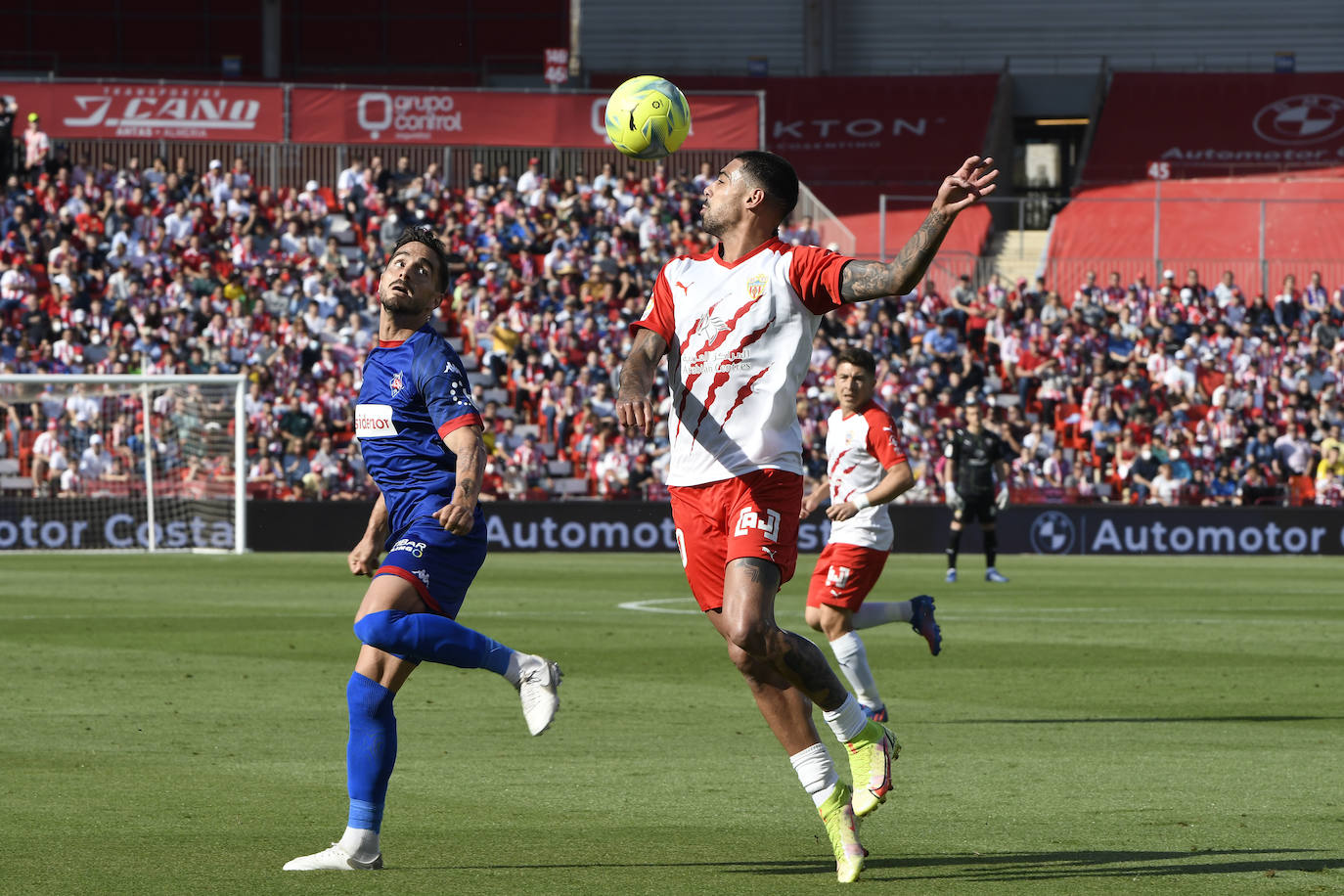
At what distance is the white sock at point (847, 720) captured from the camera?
6.62 meters

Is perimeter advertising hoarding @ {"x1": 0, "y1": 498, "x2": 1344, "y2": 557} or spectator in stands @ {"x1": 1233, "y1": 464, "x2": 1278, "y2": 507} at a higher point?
spectator in stands @ {"x1": 1233, "y1": 464, "x2": 1278, "y2": 507}

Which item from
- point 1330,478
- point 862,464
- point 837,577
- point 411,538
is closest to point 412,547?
point 411,538

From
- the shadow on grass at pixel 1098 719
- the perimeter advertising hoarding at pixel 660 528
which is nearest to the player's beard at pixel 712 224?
the shadow on grass at pixel 1098 719

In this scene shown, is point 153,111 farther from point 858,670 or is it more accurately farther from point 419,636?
point 419,636

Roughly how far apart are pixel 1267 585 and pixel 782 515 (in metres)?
18.1

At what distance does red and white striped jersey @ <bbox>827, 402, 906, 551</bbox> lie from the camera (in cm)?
1059

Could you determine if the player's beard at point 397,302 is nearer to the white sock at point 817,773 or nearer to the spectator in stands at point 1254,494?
the white sock at point 817,773

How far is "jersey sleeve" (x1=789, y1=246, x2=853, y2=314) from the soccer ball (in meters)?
1.42

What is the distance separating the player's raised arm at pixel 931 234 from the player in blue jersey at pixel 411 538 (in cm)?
145

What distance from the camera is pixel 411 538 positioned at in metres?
6.28

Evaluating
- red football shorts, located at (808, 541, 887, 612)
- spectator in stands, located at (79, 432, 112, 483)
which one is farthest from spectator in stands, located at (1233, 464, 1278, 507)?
red football shorts, located at (808, 541, 887, 612)

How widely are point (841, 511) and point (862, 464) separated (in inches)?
41.7

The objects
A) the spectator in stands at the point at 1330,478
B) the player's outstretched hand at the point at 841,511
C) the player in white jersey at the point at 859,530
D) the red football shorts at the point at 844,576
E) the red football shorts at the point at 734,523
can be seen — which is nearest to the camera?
the red football shorts at the point at 734,523

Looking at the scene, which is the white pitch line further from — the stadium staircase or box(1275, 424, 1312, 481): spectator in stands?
the stadium staircase
